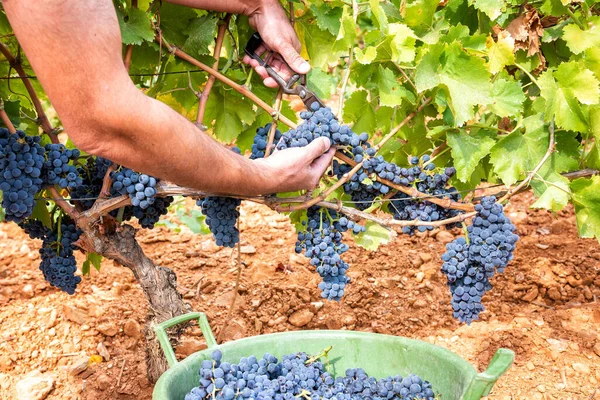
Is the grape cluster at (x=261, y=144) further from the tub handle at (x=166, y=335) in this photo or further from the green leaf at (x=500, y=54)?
the green leaf at (x=500, y=54)

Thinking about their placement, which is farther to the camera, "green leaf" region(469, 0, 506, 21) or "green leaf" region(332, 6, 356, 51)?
"green leaf" region(469, 0, 506, 21)

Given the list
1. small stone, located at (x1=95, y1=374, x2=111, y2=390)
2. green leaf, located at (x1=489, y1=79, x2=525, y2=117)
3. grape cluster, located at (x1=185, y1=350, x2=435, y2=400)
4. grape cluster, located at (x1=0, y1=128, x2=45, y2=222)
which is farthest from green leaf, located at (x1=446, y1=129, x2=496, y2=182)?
small stone, located at (x1=95, y1=374, x2=111, y2=390)

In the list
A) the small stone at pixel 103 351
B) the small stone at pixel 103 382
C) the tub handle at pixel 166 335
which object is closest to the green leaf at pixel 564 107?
the tub handle at pixel 166 335

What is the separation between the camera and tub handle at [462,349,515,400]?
1.88 meters

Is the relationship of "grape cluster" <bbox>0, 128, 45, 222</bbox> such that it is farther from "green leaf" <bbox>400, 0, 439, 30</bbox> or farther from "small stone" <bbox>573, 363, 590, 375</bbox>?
"small stone" <bbox>573, 363, 590, 375</bbox>

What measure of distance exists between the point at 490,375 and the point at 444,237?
9.92 feet

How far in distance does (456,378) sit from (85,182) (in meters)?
1.66

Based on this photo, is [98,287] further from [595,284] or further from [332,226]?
[595,284]

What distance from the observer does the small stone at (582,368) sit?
11.2ft

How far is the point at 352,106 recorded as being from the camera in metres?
3.21

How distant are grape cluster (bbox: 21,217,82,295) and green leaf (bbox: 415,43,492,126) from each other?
1618mm

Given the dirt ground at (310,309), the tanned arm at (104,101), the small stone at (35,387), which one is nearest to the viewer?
the tanned arm at (104,101)

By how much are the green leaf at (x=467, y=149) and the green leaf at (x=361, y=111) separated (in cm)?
49

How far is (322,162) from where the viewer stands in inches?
103
